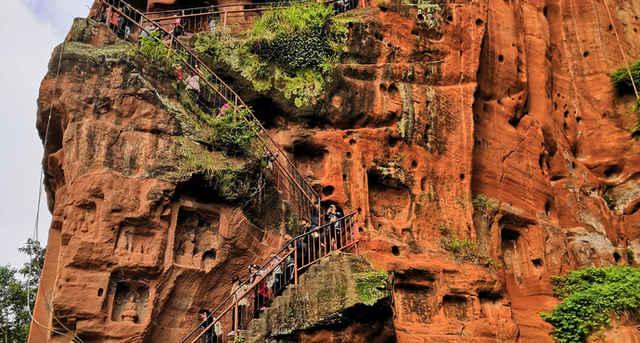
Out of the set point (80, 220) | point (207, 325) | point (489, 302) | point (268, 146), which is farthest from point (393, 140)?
point (80, 220)

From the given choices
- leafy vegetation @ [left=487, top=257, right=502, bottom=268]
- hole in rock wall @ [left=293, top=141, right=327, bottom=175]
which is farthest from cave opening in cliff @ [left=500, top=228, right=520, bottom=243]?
hole in rock wall @ [left=293, top=141, right=327, bottom=175]

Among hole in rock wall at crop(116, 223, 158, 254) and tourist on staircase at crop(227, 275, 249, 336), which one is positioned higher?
hole in rock wall at crop(116, 223, 158, 254)

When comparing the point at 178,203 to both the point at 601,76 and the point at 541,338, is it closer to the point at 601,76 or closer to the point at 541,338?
the point at 541,338

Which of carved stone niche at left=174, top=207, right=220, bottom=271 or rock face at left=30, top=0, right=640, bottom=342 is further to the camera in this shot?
carved stone niche at left=174, top=207, right=220, bottom=271

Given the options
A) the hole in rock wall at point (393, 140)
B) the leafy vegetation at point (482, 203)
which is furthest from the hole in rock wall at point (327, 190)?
the leafy vegetation at point (482, 203)

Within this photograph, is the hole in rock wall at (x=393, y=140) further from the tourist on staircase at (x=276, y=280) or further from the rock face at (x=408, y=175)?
the tourist on staircase at (x=276, y=280)

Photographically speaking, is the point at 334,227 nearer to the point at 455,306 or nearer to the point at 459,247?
the point at 455,306

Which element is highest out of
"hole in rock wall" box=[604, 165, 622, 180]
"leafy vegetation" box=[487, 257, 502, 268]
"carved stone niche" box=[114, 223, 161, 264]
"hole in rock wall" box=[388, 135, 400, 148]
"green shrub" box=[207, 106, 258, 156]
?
"hole in rock wall" box=[604, 165, 622, 180]

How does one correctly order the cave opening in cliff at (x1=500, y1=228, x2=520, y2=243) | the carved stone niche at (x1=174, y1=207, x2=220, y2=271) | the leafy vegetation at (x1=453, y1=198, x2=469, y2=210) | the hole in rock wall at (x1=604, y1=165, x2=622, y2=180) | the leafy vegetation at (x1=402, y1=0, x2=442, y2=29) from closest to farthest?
the carved stone niche at (x1=174, y1=207, x2=220, y2=271)
the leafy vegetation at (x1=453, y1=198, x2=469, y2=210)
the cave opening in cliff at (x1=500, y1=228, x2=520, y2=243)
the leafy vegetation at (x1=402, y1=0, x2=442, y2=29)
the hole in rock wall at (x1=604, y1=165, x2=622, y2=180)

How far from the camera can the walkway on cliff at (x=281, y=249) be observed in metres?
13.5

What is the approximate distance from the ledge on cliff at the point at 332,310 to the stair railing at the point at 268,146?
3666mm

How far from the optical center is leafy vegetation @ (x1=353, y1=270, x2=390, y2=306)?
1231 centimetres

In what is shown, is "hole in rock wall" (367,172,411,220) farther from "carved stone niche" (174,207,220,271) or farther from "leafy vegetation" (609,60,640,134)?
"leafy vegetation" (609,60,640,134)

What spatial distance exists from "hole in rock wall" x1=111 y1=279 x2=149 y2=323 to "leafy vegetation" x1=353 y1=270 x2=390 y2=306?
4584 mm
